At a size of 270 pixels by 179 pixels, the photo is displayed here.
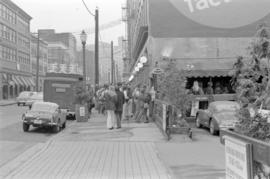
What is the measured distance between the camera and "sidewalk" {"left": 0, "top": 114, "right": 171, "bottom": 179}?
28.9ft

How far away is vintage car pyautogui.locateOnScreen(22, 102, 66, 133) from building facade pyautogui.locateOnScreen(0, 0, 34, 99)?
160 feet

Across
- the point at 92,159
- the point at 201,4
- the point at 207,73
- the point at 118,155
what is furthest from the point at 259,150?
the point at 201,4

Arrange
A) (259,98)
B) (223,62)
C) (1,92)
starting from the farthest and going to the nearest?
(1,92), (223,62), (259,98)

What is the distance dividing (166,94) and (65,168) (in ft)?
24.0

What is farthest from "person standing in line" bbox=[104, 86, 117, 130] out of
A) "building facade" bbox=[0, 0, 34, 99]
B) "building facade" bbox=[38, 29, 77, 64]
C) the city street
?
"building facade" bbox=[38, 29, 77, 64]

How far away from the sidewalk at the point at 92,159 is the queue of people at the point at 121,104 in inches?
100

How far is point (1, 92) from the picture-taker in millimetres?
65062

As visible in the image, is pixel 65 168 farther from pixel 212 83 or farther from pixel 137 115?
pixel 212 83

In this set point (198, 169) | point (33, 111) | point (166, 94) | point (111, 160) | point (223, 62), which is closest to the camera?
point (198, 169)

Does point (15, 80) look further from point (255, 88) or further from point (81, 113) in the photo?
point (255, 88)

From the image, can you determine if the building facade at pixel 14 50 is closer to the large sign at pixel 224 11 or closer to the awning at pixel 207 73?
the large sign at pixel 224 11

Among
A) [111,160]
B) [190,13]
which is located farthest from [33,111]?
[190,13]

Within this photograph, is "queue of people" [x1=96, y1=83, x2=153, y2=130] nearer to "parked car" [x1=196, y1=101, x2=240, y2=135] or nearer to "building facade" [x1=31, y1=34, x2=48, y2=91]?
"parked car" [x1=196, y1=101, x2=240, y2=135]

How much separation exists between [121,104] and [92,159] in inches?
309
